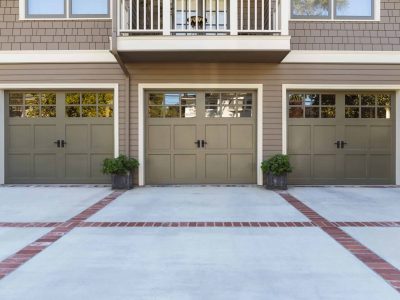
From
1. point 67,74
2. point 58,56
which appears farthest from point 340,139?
point 58,56

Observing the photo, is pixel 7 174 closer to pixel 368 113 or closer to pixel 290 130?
pixel 290 130

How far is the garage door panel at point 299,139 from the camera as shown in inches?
372

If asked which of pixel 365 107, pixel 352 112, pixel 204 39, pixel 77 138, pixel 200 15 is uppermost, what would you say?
pixel 200 15

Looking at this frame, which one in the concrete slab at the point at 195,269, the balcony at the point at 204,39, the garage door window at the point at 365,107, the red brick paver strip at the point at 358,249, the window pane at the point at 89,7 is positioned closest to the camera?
the concrete slab at the point at 195,269

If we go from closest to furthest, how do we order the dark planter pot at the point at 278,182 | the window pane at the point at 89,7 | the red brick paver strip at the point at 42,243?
1. the red brick paver strip at the point at 42,243
2. the dark planter pot at the point at 278,182
3. the window pane at the point at 89,7

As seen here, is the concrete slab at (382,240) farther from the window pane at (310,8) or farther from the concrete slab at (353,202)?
the window pane at (310,8)

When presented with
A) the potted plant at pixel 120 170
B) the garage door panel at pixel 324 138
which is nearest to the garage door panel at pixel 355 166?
the garage door panel at pixel 324 138

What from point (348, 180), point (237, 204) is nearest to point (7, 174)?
point (237, 204)

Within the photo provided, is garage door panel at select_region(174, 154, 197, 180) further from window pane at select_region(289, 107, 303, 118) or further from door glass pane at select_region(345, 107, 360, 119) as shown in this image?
door glass pane at select_region(345, 107, 360, 119)

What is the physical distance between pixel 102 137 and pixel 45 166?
1472 millimetres

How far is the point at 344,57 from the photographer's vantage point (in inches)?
361

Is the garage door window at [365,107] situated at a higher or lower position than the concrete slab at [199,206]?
higher

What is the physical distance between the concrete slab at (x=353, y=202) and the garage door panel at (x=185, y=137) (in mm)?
2422

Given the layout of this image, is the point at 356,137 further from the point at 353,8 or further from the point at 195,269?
the point at 195,269
